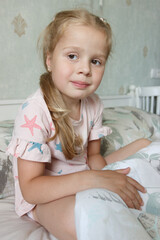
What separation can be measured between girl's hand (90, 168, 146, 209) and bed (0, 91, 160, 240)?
39 mm

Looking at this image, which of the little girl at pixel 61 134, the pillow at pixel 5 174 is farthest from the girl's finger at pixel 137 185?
the pillow at pixel 5 174

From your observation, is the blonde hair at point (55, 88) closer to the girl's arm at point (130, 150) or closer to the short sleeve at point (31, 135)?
the short sleeve at point (31, 135)

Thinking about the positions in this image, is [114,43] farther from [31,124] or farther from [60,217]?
[60,217]

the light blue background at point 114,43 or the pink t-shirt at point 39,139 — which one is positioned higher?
the light blue background at point 114,43

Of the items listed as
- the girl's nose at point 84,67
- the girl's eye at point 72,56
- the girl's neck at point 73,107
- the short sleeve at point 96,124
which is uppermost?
the girl's eye at point 72,56

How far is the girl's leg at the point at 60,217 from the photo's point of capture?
54 cm

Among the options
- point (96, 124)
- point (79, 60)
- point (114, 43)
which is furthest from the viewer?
point (114, 43)

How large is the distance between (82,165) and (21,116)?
1.07 ft

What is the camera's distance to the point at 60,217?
0.58m

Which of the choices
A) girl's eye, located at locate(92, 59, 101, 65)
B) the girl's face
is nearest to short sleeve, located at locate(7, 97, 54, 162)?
the girl's face

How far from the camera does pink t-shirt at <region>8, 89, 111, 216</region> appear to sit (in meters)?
0.71

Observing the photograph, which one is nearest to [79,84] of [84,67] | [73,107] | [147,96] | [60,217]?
[84,67]

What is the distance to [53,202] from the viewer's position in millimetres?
650

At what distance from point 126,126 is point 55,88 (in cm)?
68
